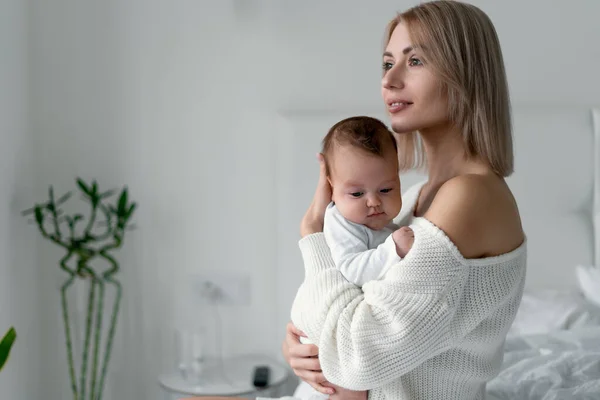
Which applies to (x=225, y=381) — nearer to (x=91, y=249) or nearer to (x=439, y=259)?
(x=91, y=249)

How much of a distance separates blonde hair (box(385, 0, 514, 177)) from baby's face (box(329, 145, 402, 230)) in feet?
0.50

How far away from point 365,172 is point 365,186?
1.1 inches

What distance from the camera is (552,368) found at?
180 cm

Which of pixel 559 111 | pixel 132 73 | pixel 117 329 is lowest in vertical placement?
pixel 117 329

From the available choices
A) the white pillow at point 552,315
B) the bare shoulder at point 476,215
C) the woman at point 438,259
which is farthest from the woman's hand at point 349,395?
the white pillow at point 552,315

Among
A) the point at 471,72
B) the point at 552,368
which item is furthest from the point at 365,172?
the point at 552,368

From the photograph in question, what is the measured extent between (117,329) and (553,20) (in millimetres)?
1927

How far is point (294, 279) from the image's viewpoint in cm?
265

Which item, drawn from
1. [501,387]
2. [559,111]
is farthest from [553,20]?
[501,387]

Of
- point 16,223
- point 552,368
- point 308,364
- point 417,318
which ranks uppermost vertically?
point 16,223

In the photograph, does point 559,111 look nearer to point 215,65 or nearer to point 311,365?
point 215,65

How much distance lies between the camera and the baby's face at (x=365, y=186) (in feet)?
4.42

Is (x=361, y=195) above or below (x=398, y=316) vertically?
above

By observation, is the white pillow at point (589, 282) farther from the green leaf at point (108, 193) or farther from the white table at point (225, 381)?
the green leaf at point (108, 193)
